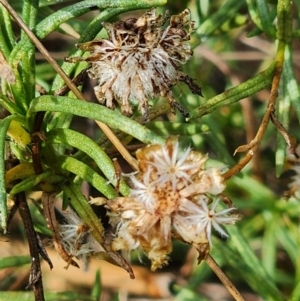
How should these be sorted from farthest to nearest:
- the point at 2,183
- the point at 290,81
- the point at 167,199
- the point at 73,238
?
the point at 290,81 → the point at 73,238 → the point at 2,183 → the point at 167,199

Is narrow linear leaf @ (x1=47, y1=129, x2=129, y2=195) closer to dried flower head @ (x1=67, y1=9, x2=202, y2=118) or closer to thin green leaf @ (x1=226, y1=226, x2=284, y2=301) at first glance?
dried flower head @ (x1=67, y1=9, x2=202, y2=118)

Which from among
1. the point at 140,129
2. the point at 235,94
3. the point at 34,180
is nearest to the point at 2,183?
the point at 34,180

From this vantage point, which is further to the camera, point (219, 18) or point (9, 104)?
point (219, 18)

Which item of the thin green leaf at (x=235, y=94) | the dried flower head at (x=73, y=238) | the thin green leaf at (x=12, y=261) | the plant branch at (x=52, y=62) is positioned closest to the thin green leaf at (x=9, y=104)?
the plant branch at (x=52, y=62)

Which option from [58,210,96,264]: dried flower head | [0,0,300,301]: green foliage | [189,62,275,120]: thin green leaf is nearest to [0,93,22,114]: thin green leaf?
[0,0,300,301]: green foliage

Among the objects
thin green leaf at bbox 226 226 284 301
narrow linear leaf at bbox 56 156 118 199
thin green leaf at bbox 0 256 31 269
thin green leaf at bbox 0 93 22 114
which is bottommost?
thin green leaf at bbox 226 226 284 301

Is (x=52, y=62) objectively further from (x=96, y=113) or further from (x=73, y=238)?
(x=73, y=238)

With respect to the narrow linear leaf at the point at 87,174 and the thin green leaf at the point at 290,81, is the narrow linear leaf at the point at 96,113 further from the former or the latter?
the thin green leaf at the point at 290,81

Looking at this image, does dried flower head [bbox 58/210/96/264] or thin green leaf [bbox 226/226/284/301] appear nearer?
dried flower head [bbox 58/210/96/264]
